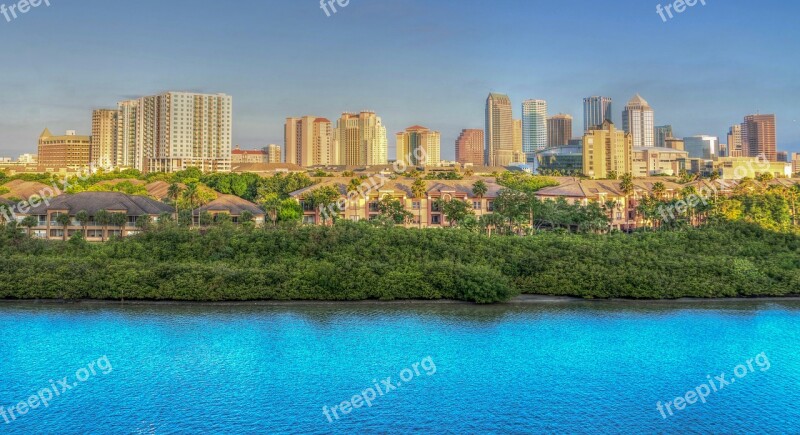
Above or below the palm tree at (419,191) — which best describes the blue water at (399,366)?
below

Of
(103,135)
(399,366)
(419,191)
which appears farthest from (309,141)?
(399,366)

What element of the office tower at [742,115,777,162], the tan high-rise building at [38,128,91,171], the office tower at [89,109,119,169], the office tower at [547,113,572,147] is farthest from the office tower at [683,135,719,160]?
the tan high-rise building at [38,128,91,171]

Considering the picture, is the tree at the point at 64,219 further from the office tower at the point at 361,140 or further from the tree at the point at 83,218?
the office tower at the point at 361,140

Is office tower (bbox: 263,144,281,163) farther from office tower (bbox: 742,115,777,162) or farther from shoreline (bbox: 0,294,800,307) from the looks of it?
shoreline (bbox: 0,294,800,307)

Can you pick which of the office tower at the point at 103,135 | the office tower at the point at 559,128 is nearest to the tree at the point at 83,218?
the office tower at the point at 103,135

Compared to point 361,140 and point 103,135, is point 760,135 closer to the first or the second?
point 361,140

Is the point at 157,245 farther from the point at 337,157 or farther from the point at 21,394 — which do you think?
the point at 337,157
